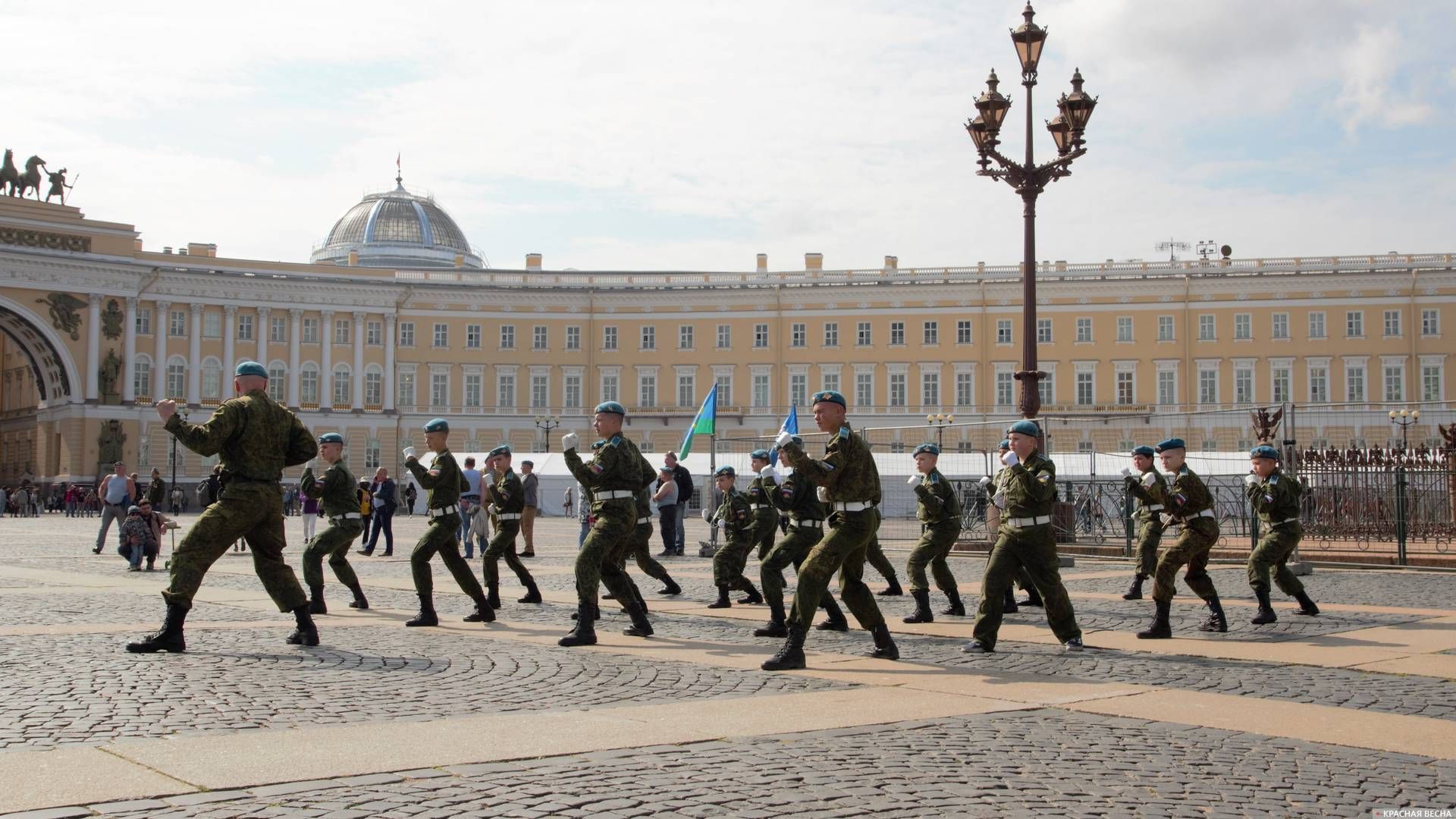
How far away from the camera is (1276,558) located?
12.1m

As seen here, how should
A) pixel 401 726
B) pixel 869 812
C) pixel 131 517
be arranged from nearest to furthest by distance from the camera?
pixel 869 812 < pixel 401 726 < pixel 131 517

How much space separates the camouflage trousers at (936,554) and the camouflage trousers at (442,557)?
385cm

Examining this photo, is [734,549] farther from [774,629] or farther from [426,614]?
[426,614]

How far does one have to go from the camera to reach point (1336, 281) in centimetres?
6969

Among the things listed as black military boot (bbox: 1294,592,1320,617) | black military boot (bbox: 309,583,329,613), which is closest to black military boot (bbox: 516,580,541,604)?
black military boot (bbox: 309,583,329,613)

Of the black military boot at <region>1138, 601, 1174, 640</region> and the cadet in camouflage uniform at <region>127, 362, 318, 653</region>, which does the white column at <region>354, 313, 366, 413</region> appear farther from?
the black military boot at <region>1138, 601, 1174, 640</region>

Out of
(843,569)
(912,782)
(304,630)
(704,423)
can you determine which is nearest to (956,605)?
(843,569)

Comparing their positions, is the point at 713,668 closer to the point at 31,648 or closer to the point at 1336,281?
the point at 31,648

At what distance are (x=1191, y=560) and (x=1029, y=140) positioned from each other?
8.92 m

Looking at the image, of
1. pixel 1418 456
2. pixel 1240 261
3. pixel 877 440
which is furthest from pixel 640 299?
pixel 1418 456

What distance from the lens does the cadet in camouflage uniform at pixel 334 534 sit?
12562 millimetres

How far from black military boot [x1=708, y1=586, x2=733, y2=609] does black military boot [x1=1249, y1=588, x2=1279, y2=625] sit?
489 cm

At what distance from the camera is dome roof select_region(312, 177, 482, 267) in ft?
296

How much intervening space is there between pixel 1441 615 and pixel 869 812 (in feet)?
31.4
